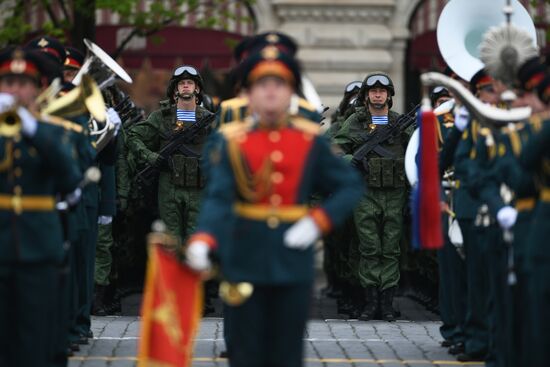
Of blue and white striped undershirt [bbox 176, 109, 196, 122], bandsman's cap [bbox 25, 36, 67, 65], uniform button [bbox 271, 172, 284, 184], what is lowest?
uniform button [bbox 271, 172, 284, 184]

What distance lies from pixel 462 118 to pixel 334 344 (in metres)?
2.10

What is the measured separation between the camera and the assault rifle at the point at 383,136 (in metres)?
15.8

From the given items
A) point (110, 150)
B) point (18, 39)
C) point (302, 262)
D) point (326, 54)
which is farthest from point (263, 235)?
point (326, 54)

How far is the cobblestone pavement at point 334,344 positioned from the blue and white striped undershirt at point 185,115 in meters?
1.88

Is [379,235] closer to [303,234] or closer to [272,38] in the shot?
[272,38]

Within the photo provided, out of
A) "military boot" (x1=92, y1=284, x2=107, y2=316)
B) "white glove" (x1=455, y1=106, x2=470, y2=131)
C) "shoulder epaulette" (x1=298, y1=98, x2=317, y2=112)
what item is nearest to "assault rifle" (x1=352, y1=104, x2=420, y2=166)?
"military boot" (x1=92, y1=284, x2=107, y2=316)

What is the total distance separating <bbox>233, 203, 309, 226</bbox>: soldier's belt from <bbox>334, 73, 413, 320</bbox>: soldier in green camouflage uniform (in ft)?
22.2

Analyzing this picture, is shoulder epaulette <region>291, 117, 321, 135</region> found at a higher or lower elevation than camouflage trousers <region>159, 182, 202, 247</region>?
higher

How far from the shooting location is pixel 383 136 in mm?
15812

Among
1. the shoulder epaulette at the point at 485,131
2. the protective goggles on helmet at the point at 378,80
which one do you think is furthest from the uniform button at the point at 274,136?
the protective goggles on helmet at the point at 378,80

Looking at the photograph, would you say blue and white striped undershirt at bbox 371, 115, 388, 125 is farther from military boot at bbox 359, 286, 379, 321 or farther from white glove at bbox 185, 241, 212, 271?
white glove at bbox 185, 241, 212, 271

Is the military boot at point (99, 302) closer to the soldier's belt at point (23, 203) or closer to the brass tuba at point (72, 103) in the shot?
the brass tuba at point (72, 103)

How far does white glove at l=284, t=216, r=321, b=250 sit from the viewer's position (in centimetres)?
855

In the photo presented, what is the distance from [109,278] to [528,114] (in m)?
6.35
